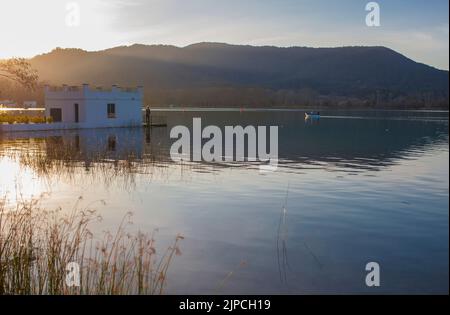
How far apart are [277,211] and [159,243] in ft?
15.7

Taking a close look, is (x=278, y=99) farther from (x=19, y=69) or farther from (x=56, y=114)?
(x=19, y=69)

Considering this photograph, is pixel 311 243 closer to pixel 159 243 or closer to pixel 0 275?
pixel 159 243

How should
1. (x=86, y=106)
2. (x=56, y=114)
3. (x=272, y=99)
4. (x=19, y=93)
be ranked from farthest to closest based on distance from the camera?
(x=272, y=99)
(x=19, y=93)
(x=56, y=114)
(x=86, y=106)

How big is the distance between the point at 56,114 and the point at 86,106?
3.99 m

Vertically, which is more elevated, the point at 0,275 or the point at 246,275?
the point at 0,275

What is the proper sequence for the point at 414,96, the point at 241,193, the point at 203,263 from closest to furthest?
the point at 203,263 → the point at 241,193 → the point at 414,96

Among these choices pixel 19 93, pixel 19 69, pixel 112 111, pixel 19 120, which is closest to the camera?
pixel 19 120

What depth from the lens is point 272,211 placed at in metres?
15.4

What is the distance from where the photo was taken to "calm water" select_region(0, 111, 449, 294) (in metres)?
9.75

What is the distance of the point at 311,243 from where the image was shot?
1194 cm

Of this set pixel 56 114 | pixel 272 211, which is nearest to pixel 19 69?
pixel 56 114

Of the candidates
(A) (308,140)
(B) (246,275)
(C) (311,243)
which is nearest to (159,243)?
(B) (246,275)

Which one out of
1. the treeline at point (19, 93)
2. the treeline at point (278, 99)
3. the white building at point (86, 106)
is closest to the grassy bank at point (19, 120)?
the white building at point (86, 106)

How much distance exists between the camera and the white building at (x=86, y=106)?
5278 cm
